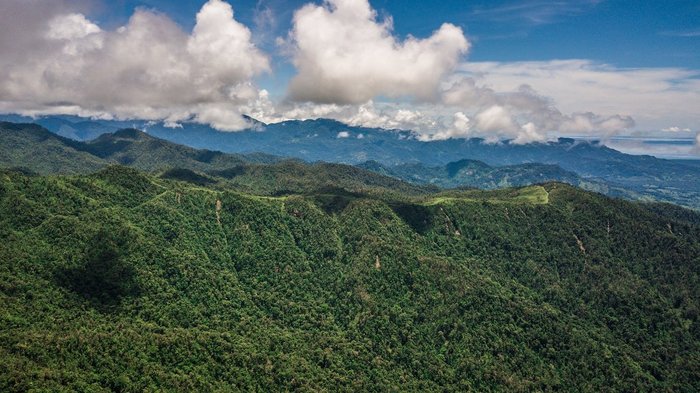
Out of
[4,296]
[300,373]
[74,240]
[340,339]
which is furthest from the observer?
[340,339]

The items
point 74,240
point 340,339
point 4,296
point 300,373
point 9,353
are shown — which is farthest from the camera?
point 340,339

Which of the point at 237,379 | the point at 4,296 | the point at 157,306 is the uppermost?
the point at 4,296

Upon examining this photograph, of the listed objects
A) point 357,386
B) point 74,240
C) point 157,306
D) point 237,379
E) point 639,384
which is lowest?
point 639,384

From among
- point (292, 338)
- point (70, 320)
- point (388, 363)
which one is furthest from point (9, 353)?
point (388, 363)

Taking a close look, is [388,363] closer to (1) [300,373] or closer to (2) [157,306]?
(1) [300,373]

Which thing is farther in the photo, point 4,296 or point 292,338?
point 292,338

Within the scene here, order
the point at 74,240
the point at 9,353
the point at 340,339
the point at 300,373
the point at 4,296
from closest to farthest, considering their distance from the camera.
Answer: the point at 9,353 → the point at 4,296 → the point at 300,373 → the point at 74,240 → the point at 340,339

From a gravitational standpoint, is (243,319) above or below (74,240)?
below

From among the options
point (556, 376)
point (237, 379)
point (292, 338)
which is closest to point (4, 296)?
point (237, 379)

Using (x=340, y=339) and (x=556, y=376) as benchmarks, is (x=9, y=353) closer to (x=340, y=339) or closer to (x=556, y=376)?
(x=340, y=339)
